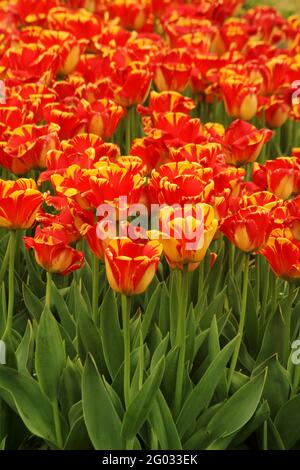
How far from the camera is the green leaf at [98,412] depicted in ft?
6.49

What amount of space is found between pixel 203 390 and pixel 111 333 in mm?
272

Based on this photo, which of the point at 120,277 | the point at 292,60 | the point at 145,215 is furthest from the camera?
the point at 292,60

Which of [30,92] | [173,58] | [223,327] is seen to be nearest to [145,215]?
[223,327]

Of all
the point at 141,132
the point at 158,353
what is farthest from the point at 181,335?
the point at 141,132

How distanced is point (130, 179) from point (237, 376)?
519 millimetres

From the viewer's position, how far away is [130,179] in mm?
2180

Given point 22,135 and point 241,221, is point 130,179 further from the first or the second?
point 22,135

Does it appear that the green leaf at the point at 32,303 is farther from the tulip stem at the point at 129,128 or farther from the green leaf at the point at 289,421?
the tulip stem at the point at 129,128

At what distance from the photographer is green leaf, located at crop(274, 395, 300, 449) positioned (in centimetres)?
213

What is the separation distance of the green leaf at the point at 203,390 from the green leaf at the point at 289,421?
0.18 metres

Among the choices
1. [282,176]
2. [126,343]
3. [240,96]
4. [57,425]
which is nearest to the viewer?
[126,343]

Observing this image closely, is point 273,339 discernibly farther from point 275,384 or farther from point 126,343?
point 126,343

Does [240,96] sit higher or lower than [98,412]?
higher

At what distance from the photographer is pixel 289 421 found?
84.7 inches
